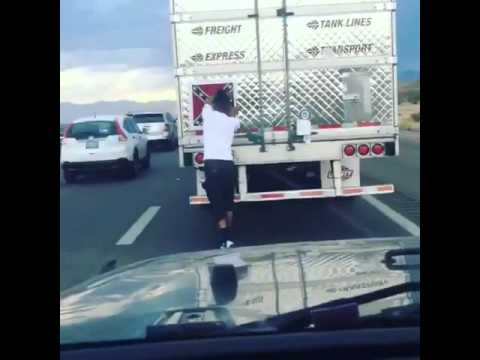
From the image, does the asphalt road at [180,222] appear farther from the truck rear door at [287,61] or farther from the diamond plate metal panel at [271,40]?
the diamond plate metal panel at [271,40]

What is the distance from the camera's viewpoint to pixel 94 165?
21.1m

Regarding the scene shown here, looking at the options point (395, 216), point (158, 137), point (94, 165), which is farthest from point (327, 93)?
point (158, 137)

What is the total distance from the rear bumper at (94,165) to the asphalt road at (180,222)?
1.80 meters

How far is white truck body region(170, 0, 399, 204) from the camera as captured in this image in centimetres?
1076

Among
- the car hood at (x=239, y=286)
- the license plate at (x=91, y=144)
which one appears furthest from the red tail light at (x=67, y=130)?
the car hood at (x=239, y=286)

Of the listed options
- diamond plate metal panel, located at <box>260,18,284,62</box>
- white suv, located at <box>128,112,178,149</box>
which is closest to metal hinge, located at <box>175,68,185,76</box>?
diamond plate metal panel, located at <box>260,18,284,62</box>

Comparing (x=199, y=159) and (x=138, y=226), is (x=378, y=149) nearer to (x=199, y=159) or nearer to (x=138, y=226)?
(x=199, y=159)

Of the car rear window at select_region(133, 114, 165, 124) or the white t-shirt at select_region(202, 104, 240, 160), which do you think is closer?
the white t-shirt at select_region(202, 104, 240, 160)

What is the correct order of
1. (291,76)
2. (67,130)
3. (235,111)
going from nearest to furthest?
(235,111) → (291,76) → (67,130)

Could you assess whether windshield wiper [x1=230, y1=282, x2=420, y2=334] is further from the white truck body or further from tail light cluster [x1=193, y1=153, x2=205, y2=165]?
tail light cluster [x1=193, y1=153, x2=205, y2=165]

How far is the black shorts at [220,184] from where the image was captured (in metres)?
10.1

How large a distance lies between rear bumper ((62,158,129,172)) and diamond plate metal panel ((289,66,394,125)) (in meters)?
10.9

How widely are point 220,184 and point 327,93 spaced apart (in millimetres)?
1933

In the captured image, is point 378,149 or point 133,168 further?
point 133,168
